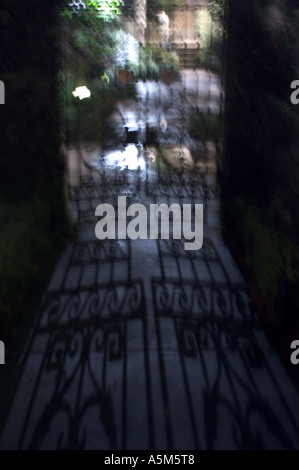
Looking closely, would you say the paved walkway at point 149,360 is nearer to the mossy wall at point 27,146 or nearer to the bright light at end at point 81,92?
the mossy wall at point 27,146

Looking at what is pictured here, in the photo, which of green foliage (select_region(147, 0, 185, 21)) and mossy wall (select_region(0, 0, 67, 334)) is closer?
mossy wall (select_region(0, 0, 67, 334))

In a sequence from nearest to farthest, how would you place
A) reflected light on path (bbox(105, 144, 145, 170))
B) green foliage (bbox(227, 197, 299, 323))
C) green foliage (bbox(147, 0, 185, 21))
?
green foliage (bbox(227, 197, 299, 323)), green foliage (bbox(147, 0, 185, 21)), reflected light on path (bbox(105, 144, 145, 170))

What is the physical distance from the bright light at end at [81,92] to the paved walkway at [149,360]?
106 inches

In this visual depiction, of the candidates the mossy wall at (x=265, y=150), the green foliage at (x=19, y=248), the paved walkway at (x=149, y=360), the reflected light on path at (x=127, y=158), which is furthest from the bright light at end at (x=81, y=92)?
the green foliage at (x=19, y=248)

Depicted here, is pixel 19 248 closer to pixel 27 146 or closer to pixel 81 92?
pixel 27 146

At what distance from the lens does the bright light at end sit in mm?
7876

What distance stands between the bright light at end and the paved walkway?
268 centimetres

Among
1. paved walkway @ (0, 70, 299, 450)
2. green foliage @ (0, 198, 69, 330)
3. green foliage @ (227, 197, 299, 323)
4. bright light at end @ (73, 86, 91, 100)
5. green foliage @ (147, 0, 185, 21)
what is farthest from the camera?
green foliage @ (147, 0, 185, 21)

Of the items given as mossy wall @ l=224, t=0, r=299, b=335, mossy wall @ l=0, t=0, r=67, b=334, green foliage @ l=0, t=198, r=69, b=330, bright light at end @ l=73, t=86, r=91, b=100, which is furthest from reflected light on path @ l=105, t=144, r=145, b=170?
green foliage @ l=0, t=198, r=69, b=330

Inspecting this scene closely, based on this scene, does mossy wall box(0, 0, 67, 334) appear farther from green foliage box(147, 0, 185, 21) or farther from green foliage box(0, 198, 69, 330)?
green foliage box(147, 0, 185, 21)

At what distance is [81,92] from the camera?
791cm

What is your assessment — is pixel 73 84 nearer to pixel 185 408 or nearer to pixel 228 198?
pixel 228 198

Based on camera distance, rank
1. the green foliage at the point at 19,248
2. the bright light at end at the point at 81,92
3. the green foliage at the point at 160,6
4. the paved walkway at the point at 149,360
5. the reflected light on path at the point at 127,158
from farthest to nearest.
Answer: the reflected light on path at the point at 127,158, the green foliage at the point at 160,6, the bright light at end at the point at 81,92, the green foliage at the point at 19,248, the paved walkway at the point at 149,360

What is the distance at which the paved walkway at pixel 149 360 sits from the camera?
8.44 ft
